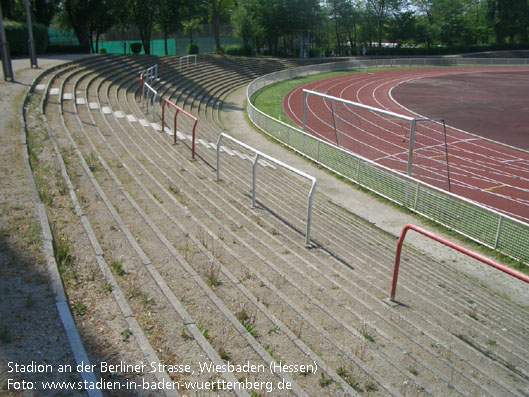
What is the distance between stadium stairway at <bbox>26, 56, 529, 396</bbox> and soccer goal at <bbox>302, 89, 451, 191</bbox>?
7.27 metres

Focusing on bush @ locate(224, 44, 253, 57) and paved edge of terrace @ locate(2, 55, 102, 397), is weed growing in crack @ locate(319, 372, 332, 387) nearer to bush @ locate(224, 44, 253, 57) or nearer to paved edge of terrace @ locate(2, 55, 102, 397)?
paved edge of terrace @ locate(2, 55, 102, 397)

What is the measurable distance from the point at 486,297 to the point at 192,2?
146 ft

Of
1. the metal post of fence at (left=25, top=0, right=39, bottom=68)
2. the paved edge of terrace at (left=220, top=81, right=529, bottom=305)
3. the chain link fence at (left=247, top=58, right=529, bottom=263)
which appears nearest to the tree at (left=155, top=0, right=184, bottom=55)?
the metal post of fence at (left=25, top=0, right=39, bottom=68)

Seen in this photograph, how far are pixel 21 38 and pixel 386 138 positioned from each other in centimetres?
2345

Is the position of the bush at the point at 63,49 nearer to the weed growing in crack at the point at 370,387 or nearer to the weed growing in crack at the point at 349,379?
the weed growing in crack at the point at 349,379

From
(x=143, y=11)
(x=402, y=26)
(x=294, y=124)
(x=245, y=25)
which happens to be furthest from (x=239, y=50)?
(x=402, y=26)

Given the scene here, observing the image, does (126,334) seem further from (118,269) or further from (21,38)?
(21,38)

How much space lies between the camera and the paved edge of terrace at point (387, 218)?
9242 millimetres

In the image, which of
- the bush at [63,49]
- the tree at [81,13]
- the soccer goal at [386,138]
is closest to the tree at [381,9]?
the tree at [81,13]

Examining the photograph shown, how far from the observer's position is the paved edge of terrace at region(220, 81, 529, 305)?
9.24 metres

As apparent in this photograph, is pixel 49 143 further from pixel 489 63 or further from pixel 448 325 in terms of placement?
pixel 489 63

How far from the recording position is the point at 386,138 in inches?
862

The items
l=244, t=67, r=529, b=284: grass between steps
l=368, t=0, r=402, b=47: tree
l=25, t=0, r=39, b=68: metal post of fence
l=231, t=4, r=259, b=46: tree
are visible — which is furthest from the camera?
l=368, t=0, r=402, b=47: tree

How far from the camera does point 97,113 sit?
15930mm
